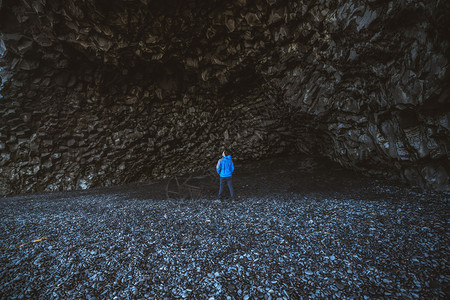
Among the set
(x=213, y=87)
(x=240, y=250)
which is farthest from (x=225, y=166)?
(x=213, y=87)

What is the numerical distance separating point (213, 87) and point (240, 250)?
54.7ft

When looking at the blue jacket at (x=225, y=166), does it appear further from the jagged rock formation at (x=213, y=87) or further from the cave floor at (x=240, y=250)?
the jagged rock formation at (x=213, y=87)

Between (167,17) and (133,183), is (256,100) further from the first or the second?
(133,183)

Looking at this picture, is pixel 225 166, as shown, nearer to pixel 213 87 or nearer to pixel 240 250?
pixel 240 250

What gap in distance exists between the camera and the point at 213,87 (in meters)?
18.2

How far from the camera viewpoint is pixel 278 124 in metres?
18.0

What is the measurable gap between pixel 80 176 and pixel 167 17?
18185 mm

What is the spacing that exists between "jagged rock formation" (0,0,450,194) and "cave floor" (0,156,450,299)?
4.96m

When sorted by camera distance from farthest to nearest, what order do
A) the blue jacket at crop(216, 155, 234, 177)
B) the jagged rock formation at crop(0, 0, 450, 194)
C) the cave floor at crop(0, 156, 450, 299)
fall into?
the blue jacket at crop(216, 155, 234, 177) → the jagged rock formation at crop(0, 0, 450, 194) → the cave floor at crop(0, 156, 450, 299)

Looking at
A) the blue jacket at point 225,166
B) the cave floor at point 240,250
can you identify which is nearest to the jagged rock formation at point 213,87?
the cave floor at point 240,250

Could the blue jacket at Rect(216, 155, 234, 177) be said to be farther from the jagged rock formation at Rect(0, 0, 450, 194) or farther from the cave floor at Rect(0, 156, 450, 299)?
the jagged rock formation at Rect(0, 0, 450, 194)

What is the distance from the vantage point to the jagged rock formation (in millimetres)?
8438

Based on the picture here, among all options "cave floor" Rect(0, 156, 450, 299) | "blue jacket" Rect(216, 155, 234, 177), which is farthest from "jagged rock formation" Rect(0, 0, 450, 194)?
"blue jacket" Rect(216, 155, 234, 177)

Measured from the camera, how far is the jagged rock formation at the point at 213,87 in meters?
8.44
